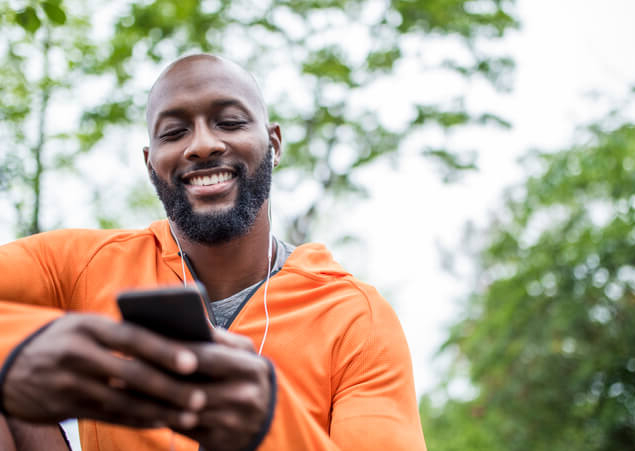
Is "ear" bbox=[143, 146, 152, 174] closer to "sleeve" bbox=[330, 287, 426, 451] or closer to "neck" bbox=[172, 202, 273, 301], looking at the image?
"neck" bbox=[172, 202, 273, 301]

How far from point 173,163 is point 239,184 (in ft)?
0.95

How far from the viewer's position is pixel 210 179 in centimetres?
257

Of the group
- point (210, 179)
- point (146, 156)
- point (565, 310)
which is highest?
point (146, 156)

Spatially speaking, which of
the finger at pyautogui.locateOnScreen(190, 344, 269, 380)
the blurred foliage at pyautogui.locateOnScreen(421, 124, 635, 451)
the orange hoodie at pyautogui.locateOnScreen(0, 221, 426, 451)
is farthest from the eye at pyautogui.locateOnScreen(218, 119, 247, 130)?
the blurred foliage at pyautogui.locateOnScreen(421, 124, 635, 451)

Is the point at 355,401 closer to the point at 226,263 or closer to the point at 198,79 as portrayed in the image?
the point at 226,263

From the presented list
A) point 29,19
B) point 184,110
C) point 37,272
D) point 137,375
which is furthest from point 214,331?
point 29,19

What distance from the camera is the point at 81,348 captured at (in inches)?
45.0

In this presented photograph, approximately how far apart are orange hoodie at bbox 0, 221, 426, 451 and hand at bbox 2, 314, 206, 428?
0.84m

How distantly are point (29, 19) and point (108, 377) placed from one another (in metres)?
2.79

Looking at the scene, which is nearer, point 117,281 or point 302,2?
point 117,281

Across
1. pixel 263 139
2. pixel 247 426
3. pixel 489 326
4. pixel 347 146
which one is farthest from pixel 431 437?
pixel 247 426

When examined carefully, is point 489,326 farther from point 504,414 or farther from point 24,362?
point 24,362

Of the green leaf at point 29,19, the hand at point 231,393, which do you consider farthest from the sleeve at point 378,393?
the green leaf at point 29,19

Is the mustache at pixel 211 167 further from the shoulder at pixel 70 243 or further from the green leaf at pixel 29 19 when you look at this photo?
the green leaf at pixel 29 19
